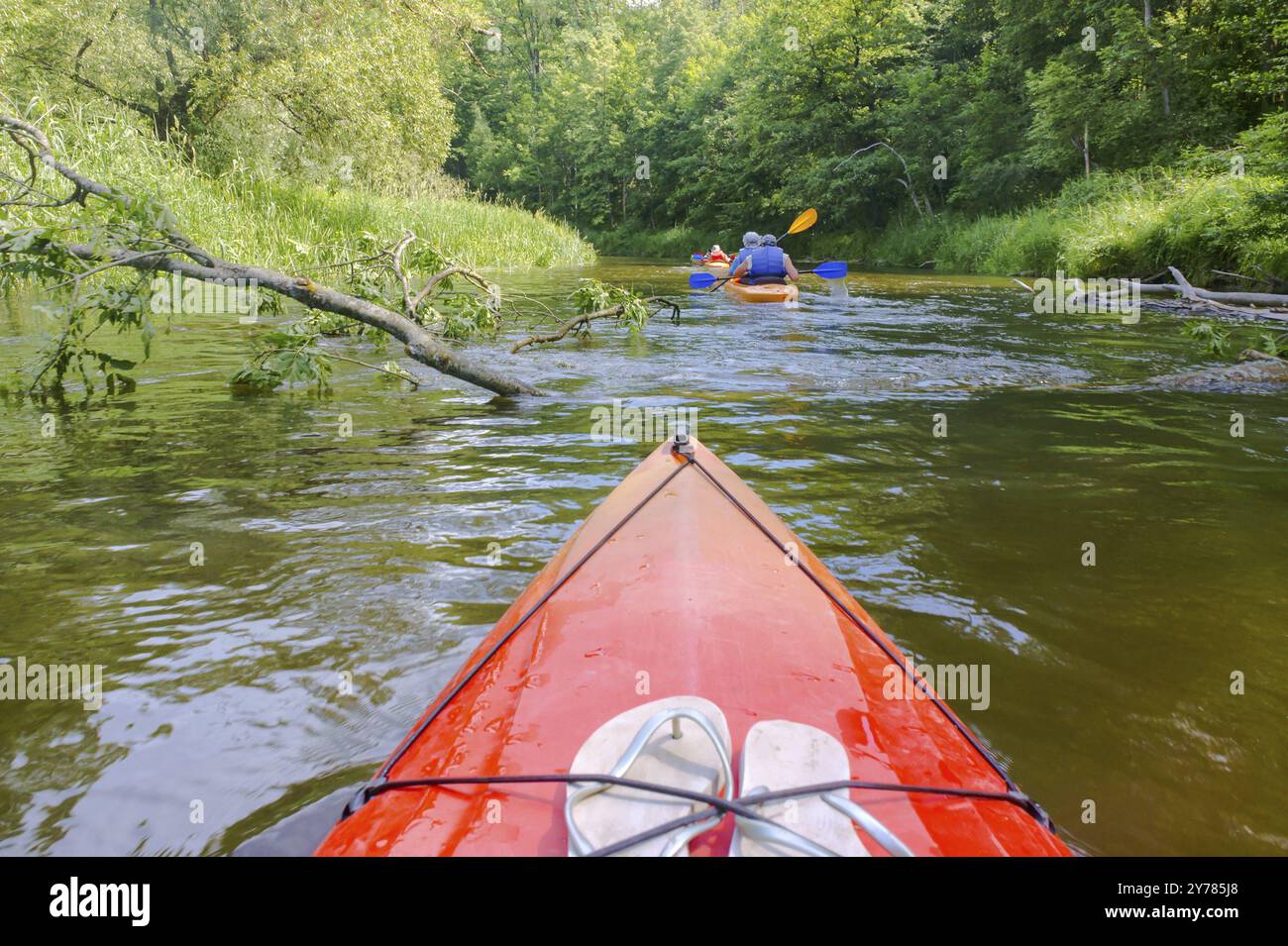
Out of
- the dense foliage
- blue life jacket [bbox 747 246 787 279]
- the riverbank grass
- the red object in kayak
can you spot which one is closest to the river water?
the red object in kayak

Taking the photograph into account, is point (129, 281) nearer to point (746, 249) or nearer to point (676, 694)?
point (676, 694)

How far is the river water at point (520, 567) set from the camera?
6.88 ft

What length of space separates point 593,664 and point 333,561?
1.97 meters

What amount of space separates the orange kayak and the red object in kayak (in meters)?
9.66

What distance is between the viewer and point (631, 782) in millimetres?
1292

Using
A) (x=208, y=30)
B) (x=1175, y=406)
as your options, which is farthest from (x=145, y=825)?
(x=208, y=30)

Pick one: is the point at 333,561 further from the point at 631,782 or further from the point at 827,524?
the point at 631,782

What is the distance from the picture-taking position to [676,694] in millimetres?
1619

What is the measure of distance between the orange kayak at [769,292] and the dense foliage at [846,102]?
548 cm

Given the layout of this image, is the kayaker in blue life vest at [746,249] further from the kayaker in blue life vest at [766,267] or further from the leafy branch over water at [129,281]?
the leafy branch over water at [129,281]

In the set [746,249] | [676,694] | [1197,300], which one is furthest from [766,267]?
[676,694]

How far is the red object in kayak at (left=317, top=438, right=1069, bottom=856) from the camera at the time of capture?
1.35 m

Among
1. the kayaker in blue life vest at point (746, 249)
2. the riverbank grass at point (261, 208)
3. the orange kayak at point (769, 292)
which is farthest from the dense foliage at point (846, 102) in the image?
the kayaker in blue life vest at point (746, 249)

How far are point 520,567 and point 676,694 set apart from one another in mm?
1797
